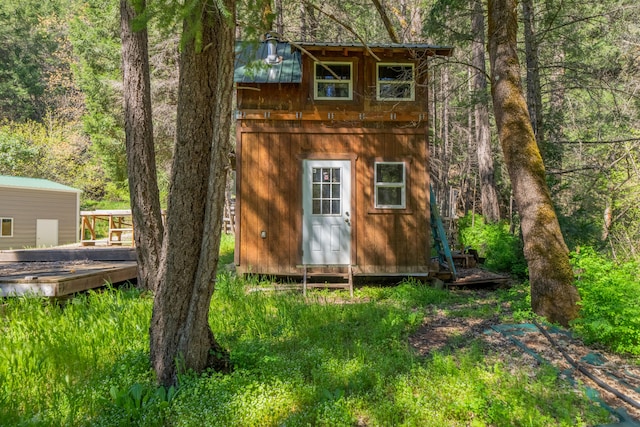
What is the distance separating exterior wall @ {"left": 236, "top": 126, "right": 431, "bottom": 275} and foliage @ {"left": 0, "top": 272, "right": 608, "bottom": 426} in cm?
324

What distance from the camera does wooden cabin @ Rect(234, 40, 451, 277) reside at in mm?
8023

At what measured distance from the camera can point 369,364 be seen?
12.1ft

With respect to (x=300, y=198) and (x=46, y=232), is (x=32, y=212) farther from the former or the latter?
(x=300, y=198)

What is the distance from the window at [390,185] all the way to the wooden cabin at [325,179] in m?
0.02

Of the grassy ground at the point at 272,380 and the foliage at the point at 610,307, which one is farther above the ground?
the foliage at the point at 610,307

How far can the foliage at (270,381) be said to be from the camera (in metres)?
2.83

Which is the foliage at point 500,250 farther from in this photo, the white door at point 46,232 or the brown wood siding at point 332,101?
the white door at point 46,232

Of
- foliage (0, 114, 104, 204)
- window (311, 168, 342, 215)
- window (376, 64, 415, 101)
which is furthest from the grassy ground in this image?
foliage (0, 114, 104, 204)

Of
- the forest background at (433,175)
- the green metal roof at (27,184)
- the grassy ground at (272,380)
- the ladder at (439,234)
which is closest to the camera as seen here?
the grassy ground at (272,380)

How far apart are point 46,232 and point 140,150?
14001 mm

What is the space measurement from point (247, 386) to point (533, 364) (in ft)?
8.92

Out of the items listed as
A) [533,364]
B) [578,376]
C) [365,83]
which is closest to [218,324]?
[533,364]

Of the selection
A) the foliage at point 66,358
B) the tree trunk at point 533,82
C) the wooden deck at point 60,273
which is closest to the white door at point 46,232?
the wooden deck at point 60,273

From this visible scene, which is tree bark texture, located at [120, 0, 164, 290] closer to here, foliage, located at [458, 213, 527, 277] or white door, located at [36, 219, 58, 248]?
foliage, located at [458, 213, 527, 277]
